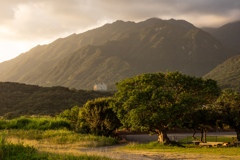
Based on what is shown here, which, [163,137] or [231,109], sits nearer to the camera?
[163,137]

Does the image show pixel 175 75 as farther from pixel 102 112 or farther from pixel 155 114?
pixel 102 112

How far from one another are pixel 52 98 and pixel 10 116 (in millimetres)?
24680

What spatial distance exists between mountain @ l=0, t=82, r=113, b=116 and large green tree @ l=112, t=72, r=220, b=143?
4092 cm

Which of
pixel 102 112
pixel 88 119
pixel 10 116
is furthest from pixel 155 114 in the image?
pixel 10 116

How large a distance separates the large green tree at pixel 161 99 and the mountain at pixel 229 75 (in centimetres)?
9416

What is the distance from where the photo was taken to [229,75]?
137125mm

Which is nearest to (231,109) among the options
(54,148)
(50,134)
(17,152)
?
(54,148)

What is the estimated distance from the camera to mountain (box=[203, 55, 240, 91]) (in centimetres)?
11901

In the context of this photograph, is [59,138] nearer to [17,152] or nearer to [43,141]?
[43,141]

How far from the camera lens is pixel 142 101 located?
25328 mm

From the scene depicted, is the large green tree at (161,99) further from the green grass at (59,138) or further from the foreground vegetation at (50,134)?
the foreground vegetation at (50,134)

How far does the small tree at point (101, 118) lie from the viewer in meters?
31.4

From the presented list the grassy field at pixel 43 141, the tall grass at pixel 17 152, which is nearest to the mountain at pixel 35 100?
the grassy field at pixel 43 141

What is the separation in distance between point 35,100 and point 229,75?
108m
